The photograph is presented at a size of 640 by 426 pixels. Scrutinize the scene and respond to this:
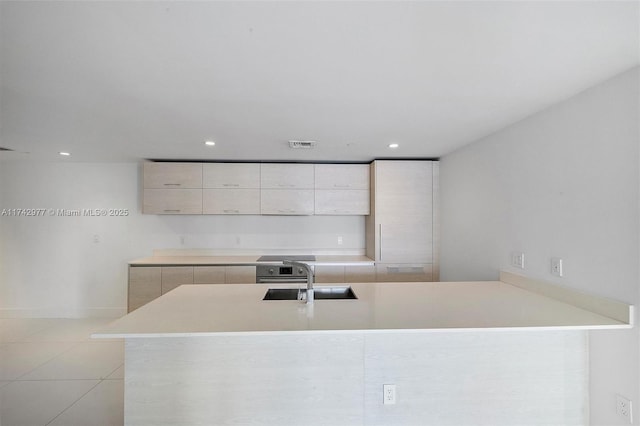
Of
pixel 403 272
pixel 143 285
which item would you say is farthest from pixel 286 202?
pixel 143 285

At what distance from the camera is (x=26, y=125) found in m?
2.34

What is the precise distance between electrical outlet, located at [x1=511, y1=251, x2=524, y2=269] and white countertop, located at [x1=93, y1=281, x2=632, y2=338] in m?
0.19

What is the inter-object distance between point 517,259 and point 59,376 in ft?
13.6

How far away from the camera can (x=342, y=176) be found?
381cm

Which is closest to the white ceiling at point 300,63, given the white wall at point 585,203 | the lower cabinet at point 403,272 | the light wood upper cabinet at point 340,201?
the white wall at point 585,203

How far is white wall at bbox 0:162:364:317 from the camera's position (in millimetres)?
3955

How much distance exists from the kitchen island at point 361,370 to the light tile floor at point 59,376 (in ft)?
3.22

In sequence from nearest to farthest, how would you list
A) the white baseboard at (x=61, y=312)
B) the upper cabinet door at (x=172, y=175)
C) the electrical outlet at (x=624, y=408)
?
the electrical outlet at (x=624, y=408)
the upper cabinet door at (x=172, y=175)
the white baseboard at (x=61, y=312)

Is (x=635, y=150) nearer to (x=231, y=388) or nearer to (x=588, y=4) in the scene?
(x=588, y=4)

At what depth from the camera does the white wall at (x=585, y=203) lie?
143 centimetres

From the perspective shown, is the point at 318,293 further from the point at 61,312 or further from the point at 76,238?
the point at 61,312

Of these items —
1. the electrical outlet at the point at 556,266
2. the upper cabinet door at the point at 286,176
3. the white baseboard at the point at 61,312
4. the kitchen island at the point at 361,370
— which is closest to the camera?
the kitchen island at the point at 361,370
